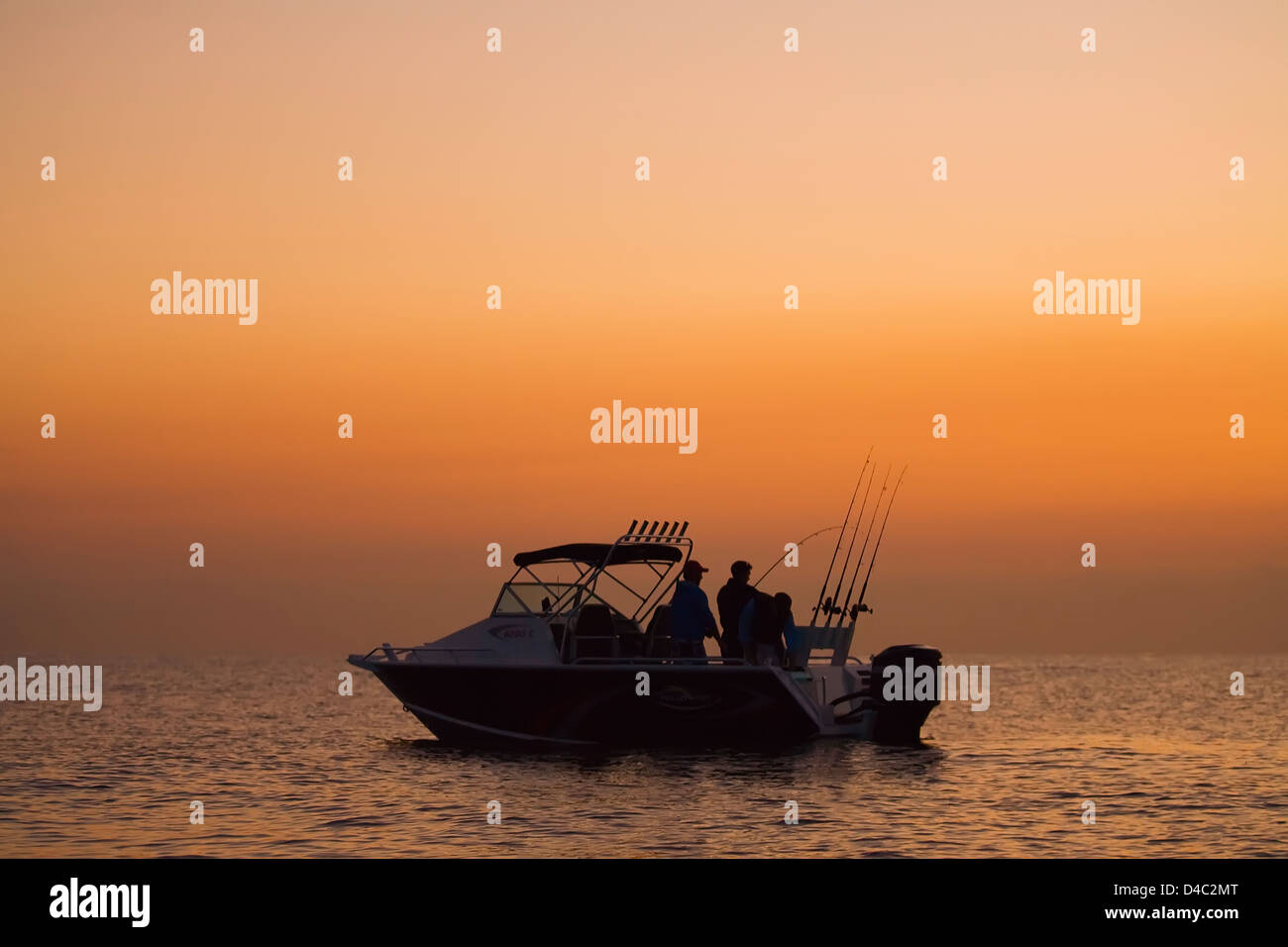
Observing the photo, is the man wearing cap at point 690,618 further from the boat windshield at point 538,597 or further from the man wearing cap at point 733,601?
the boat windshield at point 538,597

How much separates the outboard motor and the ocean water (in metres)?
0.43

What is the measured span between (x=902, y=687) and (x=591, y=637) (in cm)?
488

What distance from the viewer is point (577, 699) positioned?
23.0m

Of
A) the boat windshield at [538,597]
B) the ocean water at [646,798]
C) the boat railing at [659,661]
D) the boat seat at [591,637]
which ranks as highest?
the boat windshield at [538,597]

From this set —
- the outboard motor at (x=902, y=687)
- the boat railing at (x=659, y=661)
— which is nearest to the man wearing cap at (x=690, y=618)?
the boat railing at (x=659, y=661)

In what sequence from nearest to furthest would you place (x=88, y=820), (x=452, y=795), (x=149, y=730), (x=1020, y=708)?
(x=88, y=820), (x=452, y=795), (x=149, y=730), (x=1020, y=708)

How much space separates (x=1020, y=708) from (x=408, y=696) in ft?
108

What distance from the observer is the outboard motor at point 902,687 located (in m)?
23.1

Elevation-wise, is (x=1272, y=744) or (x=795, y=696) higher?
(x=795, y=696)

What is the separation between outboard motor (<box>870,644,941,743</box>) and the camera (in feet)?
75.8

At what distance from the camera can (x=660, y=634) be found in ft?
77.9

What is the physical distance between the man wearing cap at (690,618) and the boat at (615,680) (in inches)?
→ 9.6
